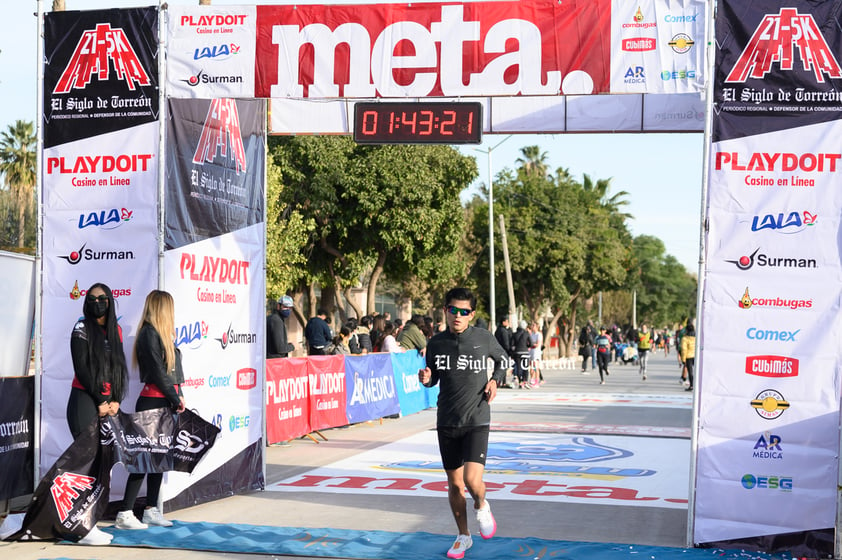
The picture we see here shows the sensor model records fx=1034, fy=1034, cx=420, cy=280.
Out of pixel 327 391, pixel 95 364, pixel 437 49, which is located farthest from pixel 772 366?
pixel 327 391

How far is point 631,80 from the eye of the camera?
28.6ft

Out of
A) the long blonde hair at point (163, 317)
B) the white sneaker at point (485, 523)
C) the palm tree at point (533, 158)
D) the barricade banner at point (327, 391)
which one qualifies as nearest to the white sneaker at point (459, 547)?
the white sneaker at point (485, 523)

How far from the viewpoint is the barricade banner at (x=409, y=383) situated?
19.5 m

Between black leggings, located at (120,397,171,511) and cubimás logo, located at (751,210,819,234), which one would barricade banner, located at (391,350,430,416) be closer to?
black leggings, located at (120,397,171,511)

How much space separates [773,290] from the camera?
26.1ft

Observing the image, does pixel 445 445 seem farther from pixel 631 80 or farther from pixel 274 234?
pixel 274 234

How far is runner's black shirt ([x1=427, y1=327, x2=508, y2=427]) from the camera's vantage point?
764 cm

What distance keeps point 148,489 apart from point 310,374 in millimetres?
6562

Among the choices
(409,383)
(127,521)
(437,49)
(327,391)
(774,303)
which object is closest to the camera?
(774,303)

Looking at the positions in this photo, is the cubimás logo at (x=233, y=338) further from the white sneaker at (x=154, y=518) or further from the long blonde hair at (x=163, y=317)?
the white sneaker at (x=154, y=518)

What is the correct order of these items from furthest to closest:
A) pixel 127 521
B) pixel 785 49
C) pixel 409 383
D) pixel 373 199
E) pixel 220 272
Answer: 1. pixel 373 199
2. pixel 409 383
3. pixel 220 272
4. pixel 127 521
5. pixel 785 49

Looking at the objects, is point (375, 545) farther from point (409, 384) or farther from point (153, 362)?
point (409, 384)

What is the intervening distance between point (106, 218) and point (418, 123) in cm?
291

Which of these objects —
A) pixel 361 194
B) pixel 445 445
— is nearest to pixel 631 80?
pixel 445 445
